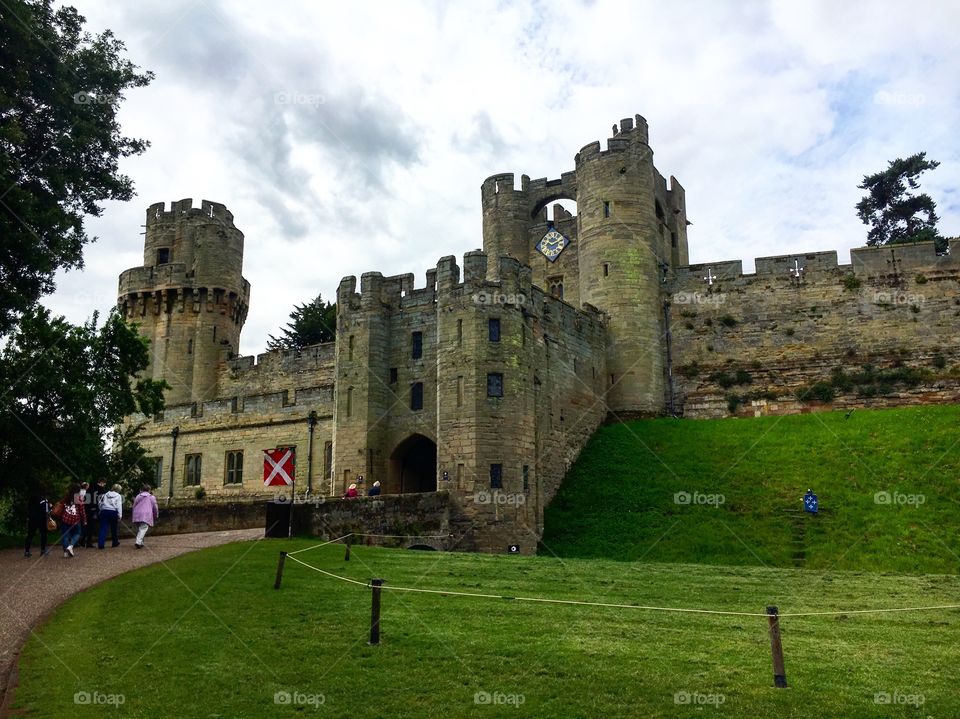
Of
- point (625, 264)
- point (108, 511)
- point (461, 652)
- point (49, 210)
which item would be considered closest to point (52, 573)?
point (108, 511)

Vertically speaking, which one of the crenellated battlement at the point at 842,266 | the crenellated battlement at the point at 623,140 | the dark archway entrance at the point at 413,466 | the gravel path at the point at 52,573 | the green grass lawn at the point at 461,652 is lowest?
the green grass lawn at the point at 461,652

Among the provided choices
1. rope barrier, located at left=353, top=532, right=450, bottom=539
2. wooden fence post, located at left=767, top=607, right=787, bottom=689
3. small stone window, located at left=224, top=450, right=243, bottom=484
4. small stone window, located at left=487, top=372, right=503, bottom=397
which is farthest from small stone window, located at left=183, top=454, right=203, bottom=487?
wooden fence post, located at left=767, top=607, right=787, bottom=689

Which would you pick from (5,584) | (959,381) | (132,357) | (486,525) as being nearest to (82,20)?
(132,357)

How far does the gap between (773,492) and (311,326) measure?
128 feet

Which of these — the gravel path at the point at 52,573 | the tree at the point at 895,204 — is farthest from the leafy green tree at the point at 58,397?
the tree at the point at 895,204

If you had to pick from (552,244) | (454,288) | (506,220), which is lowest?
(454,288)

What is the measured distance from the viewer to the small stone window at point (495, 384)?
103ft

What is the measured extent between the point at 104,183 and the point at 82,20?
440cm

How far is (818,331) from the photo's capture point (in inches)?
1625

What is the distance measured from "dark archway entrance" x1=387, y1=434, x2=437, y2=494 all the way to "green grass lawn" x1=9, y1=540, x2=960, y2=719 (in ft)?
55.7

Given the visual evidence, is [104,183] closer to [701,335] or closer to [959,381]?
[701,335]

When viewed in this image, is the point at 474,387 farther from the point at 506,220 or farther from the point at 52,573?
the point at 506,220

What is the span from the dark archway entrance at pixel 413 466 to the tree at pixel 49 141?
15.7m

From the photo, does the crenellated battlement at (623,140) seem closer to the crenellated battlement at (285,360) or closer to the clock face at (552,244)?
the clock face at (552,244)
